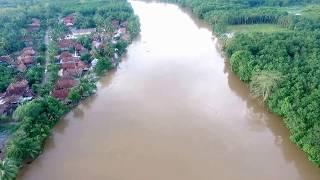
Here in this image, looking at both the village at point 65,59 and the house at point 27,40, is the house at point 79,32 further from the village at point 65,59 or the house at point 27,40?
the house at point 27,40

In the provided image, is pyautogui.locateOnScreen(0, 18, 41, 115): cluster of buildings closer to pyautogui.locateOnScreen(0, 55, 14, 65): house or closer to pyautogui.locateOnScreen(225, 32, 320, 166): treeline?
pyautogui.locateOnScreen(0, 55, 14, 65): house

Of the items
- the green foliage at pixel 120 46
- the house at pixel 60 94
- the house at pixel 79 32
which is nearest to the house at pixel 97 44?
the green foliage at pixel 120 46

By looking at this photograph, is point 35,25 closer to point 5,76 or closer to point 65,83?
point 5,76

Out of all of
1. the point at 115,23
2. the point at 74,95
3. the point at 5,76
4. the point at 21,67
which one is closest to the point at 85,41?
the point at 21,67

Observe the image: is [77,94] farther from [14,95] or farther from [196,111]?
[196,111]

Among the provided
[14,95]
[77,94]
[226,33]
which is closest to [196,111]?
[77,94]
